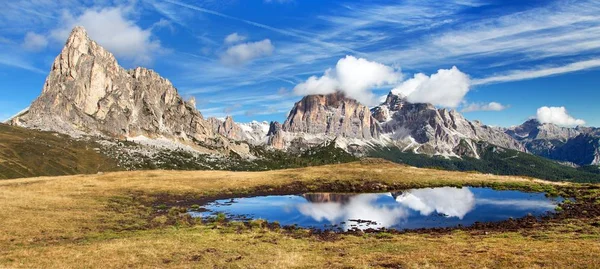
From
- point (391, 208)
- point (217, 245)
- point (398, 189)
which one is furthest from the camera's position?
point (398, 189)

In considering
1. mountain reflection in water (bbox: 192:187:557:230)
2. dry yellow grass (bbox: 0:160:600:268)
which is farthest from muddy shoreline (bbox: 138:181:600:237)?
mountain reflection in water (bbox: 192:187:557:230)

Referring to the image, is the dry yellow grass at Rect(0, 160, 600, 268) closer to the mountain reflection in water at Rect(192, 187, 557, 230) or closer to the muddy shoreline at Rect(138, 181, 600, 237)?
the muddy shoreline at Rect(138, 181, 600, 237)

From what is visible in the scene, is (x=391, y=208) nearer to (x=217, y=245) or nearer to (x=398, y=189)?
(x=398, y=189)

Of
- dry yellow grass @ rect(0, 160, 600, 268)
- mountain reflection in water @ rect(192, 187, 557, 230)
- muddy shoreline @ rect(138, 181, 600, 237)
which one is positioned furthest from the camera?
mountain reflection in water @ rect(192, 187, 557, 230)

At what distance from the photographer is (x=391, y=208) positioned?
63.2m

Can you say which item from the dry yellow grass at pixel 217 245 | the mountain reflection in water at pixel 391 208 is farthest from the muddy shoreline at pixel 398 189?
the mountain reflection in water at pixel 391 208

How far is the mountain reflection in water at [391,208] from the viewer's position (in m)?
52.6

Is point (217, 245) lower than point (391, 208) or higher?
lower

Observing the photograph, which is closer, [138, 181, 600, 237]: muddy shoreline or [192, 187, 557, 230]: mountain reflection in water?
[138, 181, 600, 237]: muddy shoreline

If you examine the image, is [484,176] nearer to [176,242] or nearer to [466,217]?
[466,217]

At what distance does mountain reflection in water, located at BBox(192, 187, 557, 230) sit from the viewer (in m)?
52.6

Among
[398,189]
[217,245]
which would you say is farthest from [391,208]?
[217,245]

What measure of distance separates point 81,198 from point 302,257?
48.7m

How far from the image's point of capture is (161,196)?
72.1m
